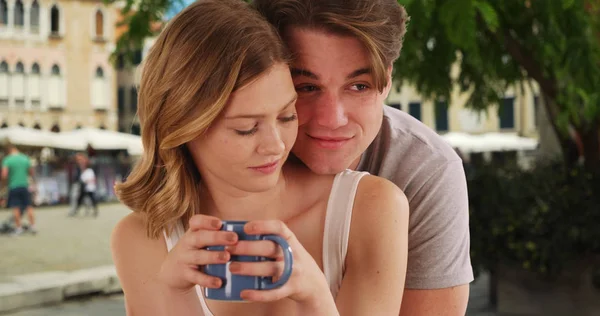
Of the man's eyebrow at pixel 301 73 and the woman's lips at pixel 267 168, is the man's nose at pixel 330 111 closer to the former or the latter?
the man's eyebrow at pixel 301 73

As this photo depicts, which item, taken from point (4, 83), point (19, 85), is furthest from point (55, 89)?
point (4, 83)

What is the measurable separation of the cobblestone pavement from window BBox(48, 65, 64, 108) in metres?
23.0

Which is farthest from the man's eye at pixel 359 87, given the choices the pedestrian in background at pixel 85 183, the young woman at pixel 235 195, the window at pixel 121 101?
the window at pixel 121 101

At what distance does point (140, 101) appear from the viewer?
3.34 ft

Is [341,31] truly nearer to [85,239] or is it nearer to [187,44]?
[187,44]

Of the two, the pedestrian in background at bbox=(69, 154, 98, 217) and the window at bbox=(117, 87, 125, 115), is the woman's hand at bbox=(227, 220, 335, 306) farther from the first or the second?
the window at bbox=(117, 87, 125, 115)

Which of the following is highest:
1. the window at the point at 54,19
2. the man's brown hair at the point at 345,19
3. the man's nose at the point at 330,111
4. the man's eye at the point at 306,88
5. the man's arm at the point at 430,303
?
the window at the point at 54,19

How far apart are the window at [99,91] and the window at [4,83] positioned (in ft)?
14.3

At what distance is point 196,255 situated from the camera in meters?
0.92

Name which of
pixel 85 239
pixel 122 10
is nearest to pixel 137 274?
pixel 122 10

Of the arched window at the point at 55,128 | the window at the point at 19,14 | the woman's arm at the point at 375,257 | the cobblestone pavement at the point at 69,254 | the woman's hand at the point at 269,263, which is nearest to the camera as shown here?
the woman's hand at the point at 269,263

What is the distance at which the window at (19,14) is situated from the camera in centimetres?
3791

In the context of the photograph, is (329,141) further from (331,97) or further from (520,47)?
(520,47)

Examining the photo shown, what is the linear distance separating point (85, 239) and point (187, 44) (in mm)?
11458
